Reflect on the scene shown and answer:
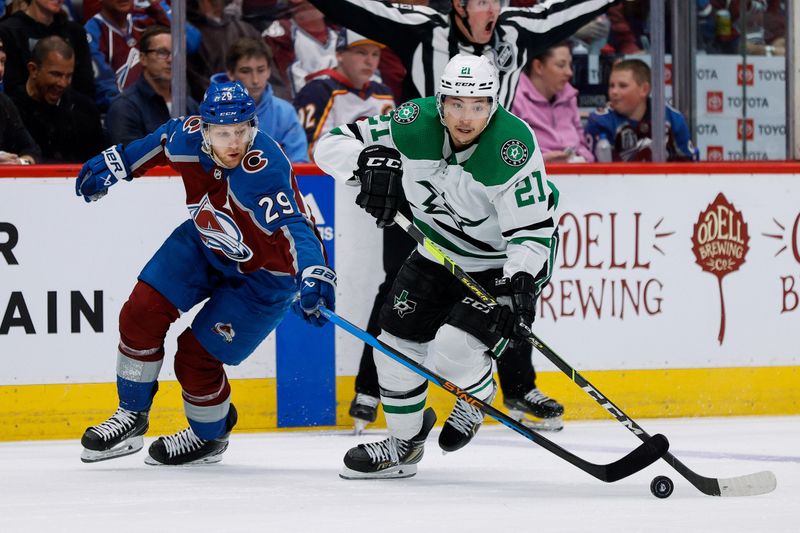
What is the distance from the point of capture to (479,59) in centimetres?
373

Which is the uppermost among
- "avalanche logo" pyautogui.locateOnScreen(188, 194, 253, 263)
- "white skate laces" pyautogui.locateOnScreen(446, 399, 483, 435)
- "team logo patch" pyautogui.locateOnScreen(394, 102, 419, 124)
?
"team logo patch" pyautogui.locateOnScreen(394, 102, 419, 124)

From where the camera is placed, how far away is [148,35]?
17.2ft

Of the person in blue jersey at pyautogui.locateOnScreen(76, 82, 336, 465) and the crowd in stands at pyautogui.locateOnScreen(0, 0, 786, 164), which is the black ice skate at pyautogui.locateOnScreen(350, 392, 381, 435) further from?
the crowd in stands at pyautogui.locateOnScreen(0, 0, 786, 164)

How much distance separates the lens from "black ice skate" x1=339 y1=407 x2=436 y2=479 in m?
3.87

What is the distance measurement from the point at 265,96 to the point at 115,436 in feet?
5.99

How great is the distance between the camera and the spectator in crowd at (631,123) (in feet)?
17.8

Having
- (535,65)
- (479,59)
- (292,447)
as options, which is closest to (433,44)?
(535,65)

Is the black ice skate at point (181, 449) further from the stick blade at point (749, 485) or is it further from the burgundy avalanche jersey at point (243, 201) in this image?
the stick blade at point (749, 485)

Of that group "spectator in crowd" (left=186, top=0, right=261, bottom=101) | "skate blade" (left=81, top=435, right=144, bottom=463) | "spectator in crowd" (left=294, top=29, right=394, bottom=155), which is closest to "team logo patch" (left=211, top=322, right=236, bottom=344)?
"skate blade" (left=81, top=435, right=144, bottom=463)

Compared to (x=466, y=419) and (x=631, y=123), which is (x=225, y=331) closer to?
(x=466, y=419)

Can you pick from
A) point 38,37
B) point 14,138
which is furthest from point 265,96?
point 14,138

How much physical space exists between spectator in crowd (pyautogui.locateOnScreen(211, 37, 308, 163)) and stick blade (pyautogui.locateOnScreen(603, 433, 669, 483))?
2.07 m

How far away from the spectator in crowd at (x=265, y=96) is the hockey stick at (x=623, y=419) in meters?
1.49

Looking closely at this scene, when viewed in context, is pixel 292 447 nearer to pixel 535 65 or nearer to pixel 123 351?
pixel 123 351
